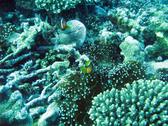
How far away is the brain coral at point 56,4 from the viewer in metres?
6.42

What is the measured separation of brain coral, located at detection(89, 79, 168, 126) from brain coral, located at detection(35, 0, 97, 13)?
295 centimetres

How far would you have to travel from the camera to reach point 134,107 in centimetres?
395

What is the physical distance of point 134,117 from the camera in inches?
154

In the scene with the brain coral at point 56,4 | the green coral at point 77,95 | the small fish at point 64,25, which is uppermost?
the brain coral at point 56,4

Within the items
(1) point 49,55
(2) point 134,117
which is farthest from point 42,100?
(2) point 134,117

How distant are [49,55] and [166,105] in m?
2.74

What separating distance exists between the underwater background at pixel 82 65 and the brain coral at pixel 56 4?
0.02 meters

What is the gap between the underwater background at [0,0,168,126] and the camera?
13.5ft

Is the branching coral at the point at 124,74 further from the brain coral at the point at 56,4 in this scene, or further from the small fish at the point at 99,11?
the small fish at the point at 99,11

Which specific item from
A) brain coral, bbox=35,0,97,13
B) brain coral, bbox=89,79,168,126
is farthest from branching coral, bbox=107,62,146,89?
brain coral, bbox=35,0,97,13

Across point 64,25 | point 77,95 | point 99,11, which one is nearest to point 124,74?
point 77,95

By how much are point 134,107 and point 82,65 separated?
1.61 meters

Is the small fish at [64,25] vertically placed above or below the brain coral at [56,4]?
below

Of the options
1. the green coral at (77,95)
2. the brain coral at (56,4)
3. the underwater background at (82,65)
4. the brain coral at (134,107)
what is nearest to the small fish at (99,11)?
the underwater background at (82,65)
